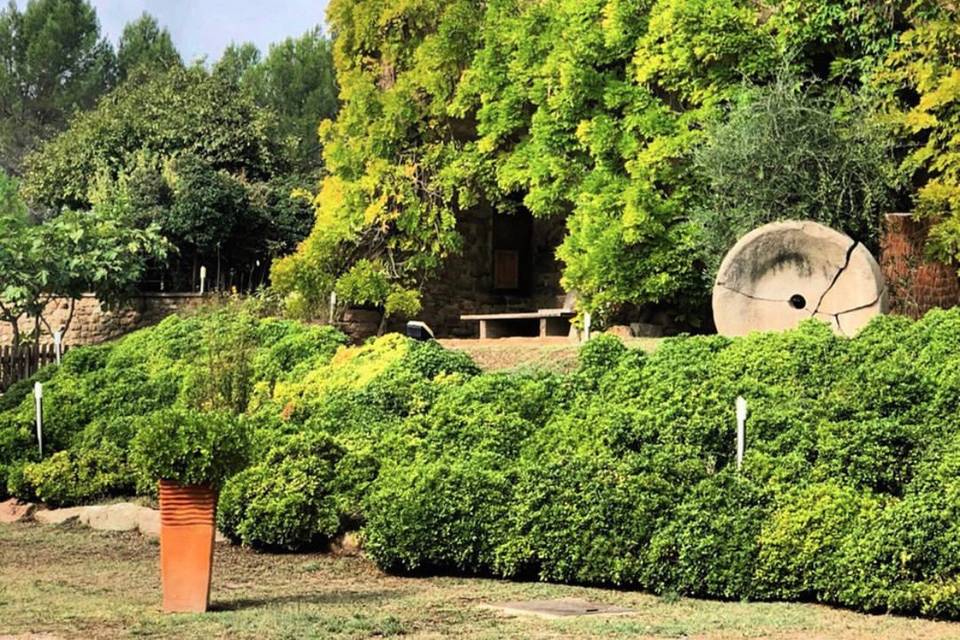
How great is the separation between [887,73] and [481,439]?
7482mm

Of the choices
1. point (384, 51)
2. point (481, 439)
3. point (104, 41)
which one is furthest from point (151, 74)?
point (481, 439)

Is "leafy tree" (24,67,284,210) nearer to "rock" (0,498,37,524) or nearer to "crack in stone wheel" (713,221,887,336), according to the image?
"rock" (0,498,37,524)

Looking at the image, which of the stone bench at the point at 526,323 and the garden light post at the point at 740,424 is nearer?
the garden light post at the point at 740,424

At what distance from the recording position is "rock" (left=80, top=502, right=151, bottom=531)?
1184 centimetres

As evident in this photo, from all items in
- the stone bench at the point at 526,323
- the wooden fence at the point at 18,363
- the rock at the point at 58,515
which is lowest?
the rock at the point at 58,515

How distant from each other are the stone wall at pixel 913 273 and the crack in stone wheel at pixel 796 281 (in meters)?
0.96

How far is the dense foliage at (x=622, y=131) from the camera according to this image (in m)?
15.0

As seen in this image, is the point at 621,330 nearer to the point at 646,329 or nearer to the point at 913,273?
the point at 646,329

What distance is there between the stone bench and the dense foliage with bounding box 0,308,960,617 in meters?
6.18

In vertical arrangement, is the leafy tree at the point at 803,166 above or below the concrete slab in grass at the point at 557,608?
above

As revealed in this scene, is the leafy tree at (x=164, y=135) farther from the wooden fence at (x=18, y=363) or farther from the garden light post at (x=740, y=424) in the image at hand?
the garden light post at (x=740, y=424)

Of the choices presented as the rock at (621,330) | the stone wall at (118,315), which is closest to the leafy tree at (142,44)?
the stone wall at (118,315)

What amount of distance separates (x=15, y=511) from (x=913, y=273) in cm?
922

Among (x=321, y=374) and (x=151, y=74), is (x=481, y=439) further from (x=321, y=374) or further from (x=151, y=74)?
(x=151, y=74)
